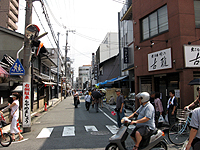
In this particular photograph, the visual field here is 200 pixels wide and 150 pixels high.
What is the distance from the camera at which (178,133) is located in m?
5.97

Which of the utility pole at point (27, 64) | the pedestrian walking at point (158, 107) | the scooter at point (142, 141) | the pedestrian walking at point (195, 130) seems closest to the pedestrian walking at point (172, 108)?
the pedestrian walking at point (158, 107)

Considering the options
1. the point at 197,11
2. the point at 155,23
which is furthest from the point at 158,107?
the point at 155,23

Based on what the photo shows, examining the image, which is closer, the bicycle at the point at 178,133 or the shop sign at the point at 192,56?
the bicycle at the point at 178,133

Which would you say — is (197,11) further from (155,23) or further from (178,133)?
(178,133)

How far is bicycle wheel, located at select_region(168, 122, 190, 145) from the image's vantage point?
5.95 meters

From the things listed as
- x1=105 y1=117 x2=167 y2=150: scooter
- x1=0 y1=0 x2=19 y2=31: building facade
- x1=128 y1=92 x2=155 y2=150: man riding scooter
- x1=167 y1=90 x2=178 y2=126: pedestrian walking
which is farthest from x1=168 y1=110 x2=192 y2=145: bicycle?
x1=0 y1=0 x2=19 y2=31: building facade

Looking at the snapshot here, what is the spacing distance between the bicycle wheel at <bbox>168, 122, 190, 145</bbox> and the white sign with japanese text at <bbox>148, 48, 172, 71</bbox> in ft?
14.0

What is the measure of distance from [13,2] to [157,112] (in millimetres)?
53999

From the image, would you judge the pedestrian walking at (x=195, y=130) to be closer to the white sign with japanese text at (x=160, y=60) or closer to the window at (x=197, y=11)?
the white sign with japanese text at (x=160, y=60)

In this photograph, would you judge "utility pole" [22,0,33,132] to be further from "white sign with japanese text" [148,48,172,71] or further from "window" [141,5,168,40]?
"window" [141,5,168,40]

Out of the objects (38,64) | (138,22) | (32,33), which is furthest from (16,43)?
(138,22)

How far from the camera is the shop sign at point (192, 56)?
8547mm

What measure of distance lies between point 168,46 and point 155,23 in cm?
227

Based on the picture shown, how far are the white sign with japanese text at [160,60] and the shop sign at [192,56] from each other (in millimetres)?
979
